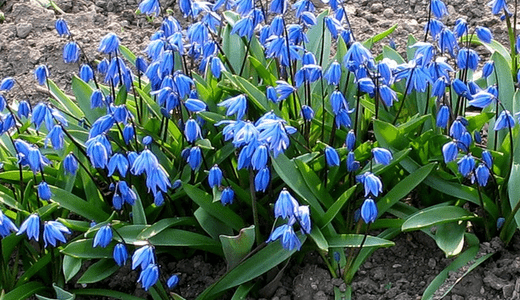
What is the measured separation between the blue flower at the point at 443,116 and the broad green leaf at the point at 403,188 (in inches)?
8.0

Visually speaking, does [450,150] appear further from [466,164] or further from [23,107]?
[23,107]

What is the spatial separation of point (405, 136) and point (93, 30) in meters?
2.80

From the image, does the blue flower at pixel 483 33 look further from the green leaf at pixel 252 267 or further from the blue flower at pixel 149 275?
the blue flower at pixel 149 275

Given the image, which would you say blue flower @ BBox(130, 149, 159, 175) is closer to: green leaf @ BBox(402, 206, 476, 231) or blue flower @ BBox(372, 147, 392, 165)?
blue flower @ BBox(372, 147, 392, 165)

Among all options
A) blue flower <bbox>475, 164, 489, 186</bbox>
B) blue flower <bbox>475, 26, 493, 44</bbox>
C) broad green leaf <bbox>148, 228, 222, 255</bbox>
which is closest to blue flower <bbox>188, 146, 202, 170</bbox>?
broad green leaf <bbox>148, 228, 222, 255</bbox>

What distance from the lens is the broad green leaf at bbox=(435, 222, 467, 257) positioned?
138 inches

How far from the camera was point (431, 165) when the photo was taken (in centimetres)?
359

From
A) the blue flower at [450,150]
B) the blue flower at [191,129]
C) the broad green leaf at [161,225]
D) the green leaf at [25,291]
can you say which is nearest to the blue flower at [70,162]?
the broad green leaf at [161,225]

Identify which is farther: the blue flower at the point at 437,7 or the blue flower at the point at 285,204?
the blue flower at the point at 437,7

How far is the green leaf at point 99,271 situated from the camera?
3.69 m

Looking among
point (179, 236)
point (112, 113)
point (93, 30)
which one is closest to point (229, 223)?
point (179, 236)

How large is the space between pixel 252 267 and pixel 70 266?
0.87 m

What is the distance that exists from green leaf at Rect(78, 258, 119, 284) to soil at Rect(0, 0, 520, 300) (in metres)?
0.17

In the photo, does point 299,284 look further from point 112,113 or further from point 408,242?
point 112,113
